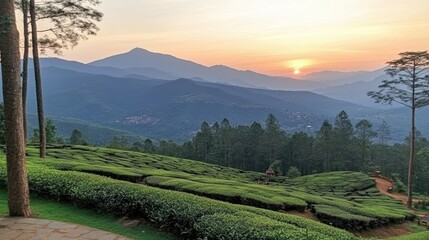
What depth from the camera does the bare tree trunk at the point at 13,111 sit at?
23.0ft

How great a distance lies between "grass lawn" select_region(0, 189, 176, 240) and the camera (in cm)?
697

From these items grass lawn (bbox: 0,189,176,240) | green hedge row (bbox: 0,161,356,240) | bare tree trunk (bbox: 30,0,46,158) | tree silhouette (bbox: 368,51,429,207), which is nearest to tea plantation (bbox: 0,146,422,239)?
green hedge row (bbox: 0,161,356,240)

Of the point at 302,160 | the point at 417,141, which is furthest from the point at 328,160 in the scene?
the point at 417,141

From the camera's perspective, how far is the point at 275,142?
190 feet

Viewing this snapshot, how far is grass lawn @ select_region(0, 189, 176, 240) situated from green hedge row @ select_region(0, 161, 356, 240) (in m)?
0.19

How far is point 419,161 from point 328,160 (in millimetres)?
12310

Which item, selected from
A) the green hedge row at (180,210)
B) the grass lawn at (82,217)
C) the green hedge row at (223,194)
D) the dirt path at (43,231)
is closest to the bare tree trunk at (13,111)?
the dirt path at (43,231)

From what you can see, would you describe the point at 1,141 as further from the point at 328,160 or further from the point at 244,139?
the point at 328,160

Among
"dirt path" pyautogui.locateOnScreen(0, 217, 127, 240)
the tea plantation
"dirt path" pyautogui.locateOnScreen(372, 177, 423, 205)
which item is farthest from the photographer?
"dirt path" pyautogui.locateOnScreen(372, 177, 423, 205)

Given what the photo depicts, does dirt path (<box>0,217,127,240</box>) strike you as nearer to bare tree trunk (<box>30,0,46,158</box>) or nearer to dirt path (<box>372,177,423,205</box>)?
bare tree trunk (<box>30,0,46,158</box>)

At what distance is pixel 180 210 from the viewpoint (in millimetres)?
7008

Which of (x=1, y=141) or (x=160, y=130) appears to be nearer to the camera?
(x=1, y=141)

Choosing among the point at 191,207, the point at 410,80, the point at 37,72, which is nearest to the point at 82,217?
the point at 191,207

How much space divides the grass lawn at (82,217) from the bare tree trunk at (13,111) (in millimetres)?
609
